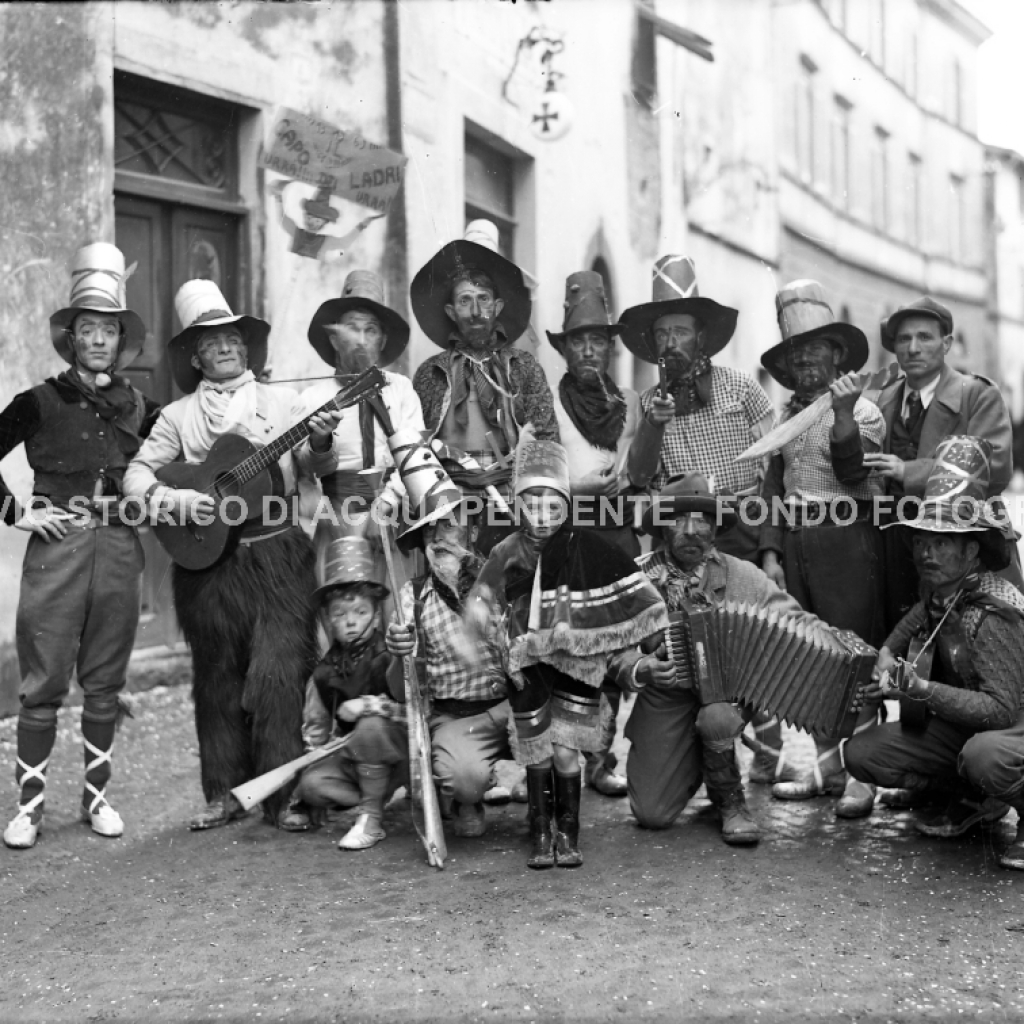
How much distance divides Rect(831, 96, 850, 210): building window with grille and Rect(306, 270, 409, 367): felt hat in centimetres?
401

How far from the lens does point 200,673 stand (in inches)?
202

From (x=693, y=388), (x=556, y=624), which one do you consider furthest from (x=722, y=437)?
(x=556, y=624)

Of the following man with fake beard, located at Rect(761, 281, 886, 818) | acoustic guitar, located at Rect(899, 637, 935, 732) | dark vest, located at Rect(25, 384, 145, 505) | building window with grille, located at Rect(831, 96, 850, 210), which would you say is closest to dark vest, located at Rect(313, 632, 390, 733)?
dark vest, located at Rect(25, 384, 145, 505)

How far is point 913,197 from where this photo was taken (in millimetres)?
7836

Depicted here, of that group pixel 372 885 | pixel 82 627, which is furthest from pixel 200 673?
pixel 372 885

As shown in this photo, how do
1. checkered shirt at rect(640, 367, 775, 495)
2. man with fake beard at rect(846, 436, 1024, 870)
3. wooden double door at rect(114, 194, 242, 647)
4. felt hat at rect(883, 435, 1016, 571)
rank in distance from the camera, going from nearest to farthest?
man with fake beard at rect(846, 436, 1024, 870) → felt hat at rect(883, 435, 1016, 571) → checkered shirt at rect(640, 367, 775, 495) → wooden double door at rect(114, 194, 242, 647)

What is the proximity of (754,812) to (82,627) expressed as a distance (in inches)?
101

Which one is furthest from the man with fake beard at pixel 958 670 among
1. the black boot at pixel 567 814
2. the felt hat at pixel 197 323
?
the felt hat at pixel 197 323

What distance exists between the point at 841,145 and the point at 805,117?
784 millimetres

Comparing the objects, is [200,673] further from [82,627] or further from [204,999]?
[204,999]

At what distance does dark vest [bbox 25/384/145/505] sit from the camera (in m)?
4.94

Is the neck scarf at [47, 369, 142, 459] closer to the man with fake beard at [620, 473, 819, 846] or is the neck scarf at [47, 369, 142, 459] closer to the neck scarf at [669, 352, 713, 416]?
the man with fake beard at [620, 473, 819, 846]

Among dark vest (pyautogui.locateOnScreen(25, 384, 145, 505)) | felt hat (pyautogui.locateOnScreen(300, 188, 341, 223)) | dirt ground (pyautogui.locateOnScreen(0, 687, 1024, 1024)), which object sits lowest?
dirt ground (pyautogui.locateOnScreen(0, 687, 1024, 1024))

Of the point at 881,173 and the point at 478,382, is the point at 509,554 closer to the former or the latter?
the point at 478,382
